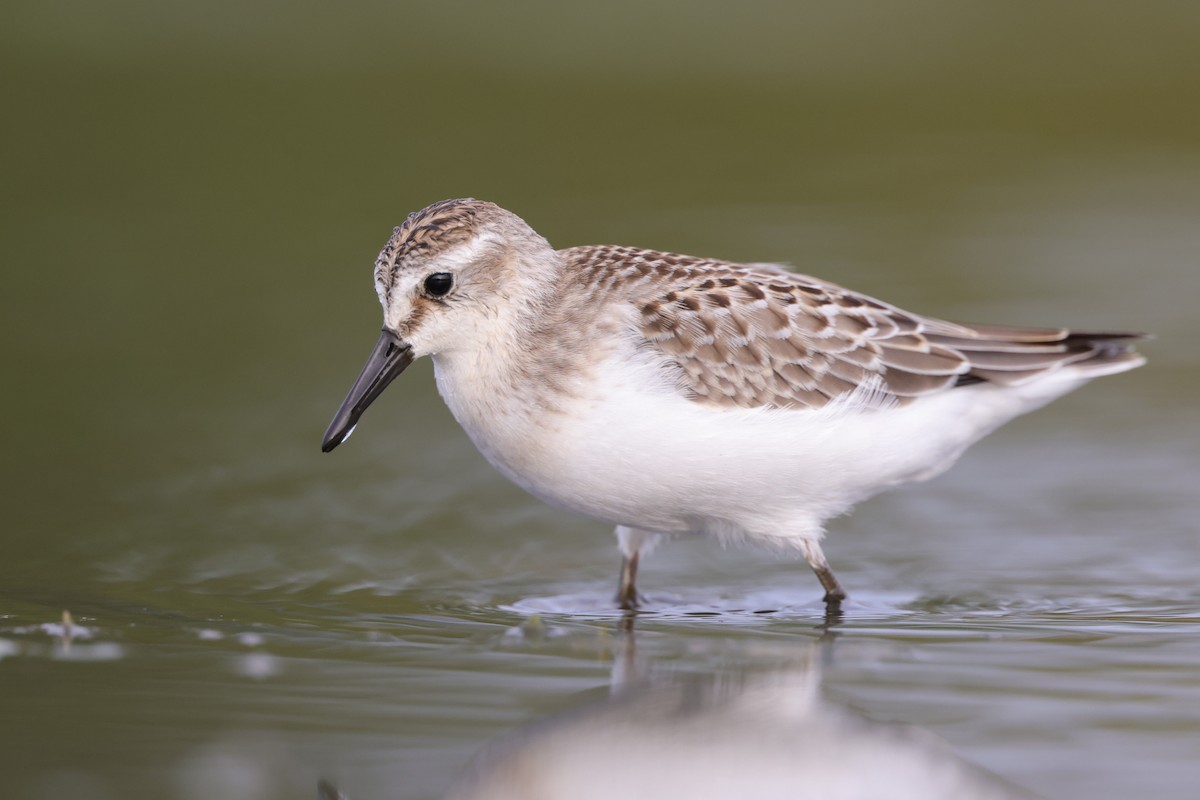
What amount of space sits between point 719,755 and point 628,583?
9.06 ft

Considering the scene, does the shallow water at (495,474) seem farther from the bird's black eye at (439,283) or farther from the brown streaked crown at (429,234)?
the brown streaked crown at (429,234)

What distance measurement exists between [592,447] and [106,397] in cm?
492

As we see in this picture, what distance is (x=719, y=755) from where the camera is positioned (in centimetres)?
537

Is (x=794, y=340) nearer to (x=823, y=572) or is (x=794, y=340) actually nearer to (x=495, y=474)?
(x=823, y=572)

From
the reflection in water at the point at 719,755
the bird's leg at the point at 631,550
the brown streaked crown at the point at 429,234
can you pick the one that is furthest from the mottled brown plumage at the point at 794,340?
the reflection in water at the point at 719,755

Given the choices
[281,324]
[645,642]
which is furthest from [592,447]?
[281,324]

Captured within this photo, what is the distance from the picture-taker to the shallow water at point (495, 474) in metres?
5.55

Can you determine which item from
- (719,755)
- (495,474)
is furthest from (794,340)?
(719,755)

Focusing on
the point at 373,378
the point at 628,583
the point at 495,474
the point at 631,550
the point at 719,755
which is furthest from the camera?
the point at 495,474

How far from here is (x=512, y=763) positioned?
17.0 feet

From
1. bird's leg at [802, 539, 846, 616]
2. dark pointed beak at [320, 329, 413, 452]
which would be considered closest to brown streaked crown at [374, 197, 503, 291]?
dark pointed beak at [320, 329, 413, 452]

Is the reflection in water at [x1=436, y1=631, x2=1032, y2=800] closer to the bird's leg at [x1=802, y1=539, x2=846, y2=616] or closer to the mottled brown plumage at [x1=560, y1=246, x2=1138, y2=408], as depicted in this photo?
the bird's leg at [x1=802, y1=539, x2=846, y2=616]

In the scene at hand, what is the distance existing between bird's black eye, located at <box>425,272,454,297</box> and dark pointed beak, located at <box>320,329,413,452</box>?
0.88 feet

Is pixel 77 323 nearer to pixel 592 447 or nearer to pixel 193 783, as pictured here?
pixel 592 447
